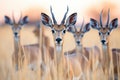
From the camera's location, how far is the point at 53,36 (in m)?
1.92

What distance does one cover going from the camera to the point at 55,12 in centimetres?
196

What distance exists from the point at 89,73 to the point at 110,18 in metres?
0.40

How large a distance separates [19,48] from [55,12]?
1.10 feet

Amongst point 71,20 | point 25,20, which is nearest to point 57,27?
point 71,20

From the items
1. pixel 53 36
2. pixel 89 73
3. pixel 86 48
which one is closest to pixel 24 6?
pixel 53 36

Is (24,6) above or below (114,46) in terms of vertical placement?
above

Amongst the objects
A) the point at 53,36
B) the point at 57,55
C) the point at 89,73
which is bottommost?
the point at 89,73

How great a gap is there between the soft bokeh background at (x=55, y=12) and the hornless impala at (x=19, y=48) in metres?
0.03

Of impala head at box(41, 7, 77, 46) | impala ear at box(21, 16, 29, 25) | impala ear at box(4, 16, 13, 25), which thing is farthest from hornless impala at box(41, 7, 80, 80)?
impala ear at box(4, 16, 13, 25)

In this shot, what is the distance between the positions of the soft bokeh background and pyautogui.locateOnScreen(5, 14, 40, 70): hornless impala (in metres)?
0.03

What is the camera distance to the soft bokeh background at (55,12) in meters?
1.92

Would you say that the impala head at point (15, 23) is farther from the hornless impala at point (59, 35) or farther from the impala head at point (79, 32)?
the impala head at point (79, 32)

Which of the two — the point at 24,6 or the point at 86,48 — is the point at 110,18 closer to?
the point at 86,48

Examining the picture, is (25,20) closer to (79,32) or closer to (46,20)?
(46,20)
